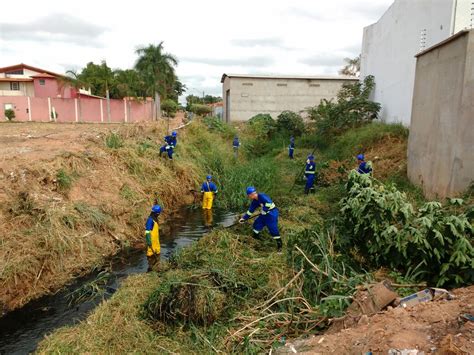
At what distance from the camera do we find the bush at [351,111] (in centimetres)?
1900

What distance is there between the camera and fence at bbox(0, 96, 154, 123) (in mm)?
29078

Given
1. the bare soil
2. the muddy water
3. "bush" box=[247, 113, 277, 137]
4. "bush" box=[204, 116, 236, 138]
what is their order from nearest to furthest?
the muddy water < the bare soil < "bush" box=[204, 116, 236, 138] < "bush" box=[247, 113, 277, 137]

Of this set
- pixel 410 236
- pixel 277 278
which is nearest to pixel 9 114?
pixel 277 278

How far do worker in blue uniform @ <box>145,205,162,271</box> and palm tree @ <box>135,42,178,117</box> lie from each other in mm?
24466

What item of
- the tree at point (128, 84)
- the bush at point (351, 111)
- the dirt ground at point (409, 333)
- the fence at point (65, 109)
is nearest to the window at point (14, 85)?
the fence at point (65, 109)

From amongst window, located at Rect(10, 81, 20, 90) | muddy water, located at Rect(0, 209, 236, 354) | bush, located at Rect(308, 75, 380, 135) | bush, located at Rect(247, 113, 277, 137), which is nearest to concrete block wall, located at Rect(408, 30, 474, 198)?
muddy water, located at Rect(0, 209, 236, 354)

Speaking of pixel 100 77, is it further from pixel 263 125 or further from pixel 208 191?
pixel 208 191

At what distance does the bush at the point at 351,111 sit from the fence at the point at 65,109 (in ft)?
46.6

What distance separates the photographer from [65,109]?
98.7 ft

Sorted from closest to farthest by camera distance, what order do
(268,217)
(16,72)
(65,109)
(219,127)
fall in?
(268,217)
(219,127)
(65,109)
(16,72)

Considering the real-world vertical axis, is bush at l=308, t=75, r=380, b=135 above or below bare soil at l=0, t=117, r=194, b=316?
above

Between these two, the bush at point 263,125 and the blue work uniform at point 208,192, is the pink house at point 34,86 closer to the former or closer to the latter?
the bush at point 263,125

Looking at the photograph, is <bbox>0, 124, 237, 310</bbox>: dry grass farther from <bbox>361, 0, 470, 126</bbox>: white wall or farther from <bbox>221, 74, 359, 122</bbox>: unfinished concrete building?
<bbox>221, 74, 359, 122</bbox>: unfinished concrete building

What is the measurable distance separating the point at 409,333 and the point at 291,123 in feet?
71.1
